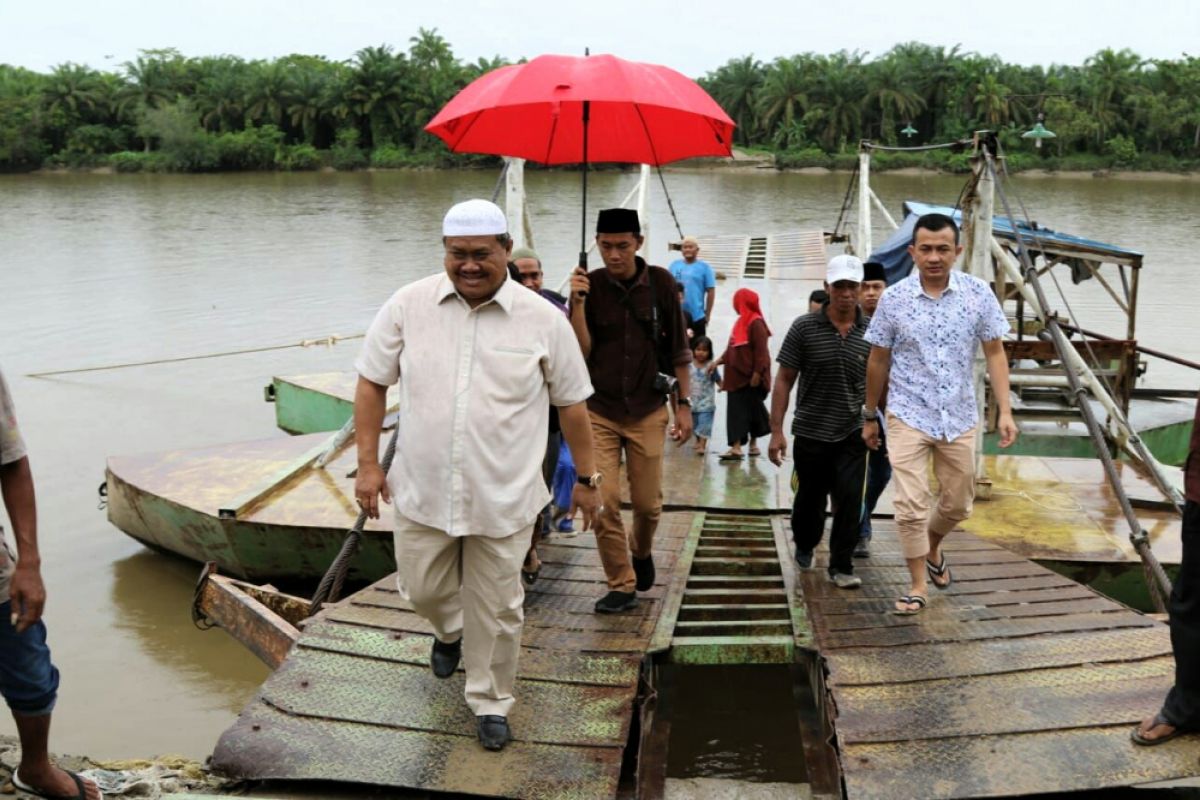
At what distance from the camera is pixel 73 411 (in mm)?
12734

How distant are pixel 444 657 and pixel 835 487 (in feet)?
6.25

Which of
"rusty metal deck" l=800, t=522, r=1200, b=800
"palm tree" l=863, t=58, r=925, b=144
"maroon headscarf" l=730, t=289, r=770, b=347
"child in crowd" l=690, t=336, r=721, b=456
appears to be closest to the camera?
"rusty metal deck" l=800, t=522, r=1200, b=800

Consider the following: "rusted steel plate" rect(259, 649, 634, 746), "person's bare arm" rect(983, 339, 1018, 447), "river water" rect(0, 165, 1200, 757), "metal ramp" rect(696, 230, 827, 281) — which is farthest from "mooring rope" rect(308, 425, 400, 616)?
"metal ramp" rect(696, 230, 827, 281)

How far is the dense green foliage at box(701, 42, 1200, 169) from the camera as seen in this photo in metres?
51.4

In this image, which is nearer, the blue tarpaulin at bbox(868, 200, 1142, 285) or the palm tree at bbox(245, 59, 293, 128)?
the blue tarpaulin at bbox(868, 200, 1142, 285)

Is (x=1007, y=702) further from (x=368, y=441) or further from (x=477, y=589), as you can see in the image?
(x=368, y=441)

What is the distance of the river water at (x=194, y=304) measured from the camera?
261 inches

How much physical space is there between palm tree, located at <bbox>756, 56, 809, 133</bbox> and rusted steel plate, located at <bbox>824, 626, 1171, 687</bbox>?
5777 centimetres

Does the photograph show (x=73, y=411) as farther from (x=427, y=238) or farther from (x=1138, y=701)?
(x=427, y=238)

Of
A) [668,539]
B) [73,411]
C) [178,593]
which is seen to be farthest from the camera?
[73,411]

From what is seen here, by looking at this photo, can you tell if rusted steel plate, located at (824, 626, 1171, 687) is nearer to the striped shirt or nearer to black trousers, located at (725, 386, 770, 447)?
the striped shirt

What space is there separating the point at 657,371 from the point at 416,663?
1.42m

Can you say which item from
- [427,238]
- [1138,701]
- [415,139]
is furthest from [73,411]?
[415,139]

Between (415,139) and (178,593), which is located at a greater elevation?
(415,139)
